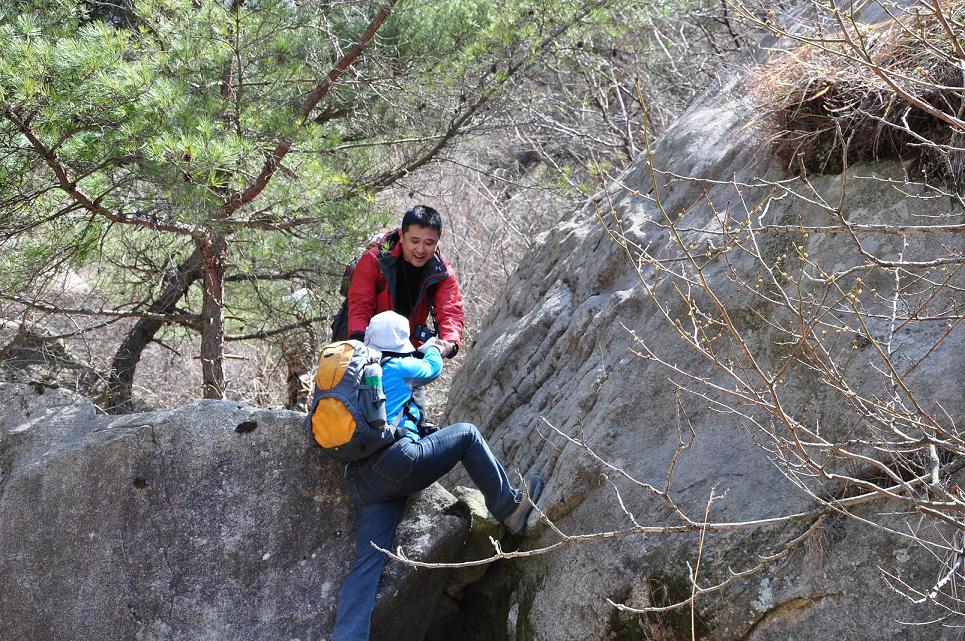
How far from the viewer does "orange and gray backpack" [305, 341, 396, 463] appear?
422cm

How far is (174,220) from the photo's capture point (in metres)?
6.17

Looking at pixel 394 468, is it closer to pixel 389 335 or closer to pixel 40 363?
pixel 389 335

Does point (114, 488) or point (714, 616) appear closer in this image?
point (714, 616)

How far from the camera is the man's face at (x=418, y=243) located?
514 cm

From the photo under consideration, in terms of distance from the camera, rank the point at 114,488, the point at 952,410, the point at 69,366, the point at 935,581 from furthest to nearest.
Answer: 1. the point at 69,366
2. the point at 114,488
3. the point at 952,410
4. the point at 935,581

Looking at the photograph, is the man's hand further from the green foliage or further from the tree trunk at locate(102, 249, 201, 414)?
the tree trunk at locate(102, 249, 201, 414)

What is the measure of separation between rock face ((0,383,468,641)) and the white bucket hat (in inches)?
23.7

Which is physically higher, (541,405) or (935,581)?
(541,405)

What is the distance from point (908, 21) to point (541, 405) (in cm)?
274

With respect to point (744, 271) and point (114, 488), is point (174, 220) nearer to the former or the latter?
point (114, 488)

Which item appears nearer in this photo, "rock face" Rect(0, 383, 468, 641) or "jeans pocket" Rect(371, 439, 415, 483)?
"jeans pocket" Rect(371, 439, 415, 483)

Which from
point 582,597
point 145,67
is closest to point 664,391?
point 582,597

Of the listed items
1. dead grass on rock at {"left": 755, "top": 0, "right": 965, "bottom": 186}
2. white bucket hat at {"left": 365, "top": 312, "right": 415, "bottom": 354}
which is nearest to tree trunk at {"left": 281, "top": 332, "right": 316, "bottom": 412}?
white bucket hat at {"left": 365, "top": 312, "right": 415, "bottom": 354}

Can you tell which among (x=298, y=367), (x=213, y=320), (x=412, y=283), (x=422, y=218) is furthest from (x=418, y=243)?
(x=298, y=367)
